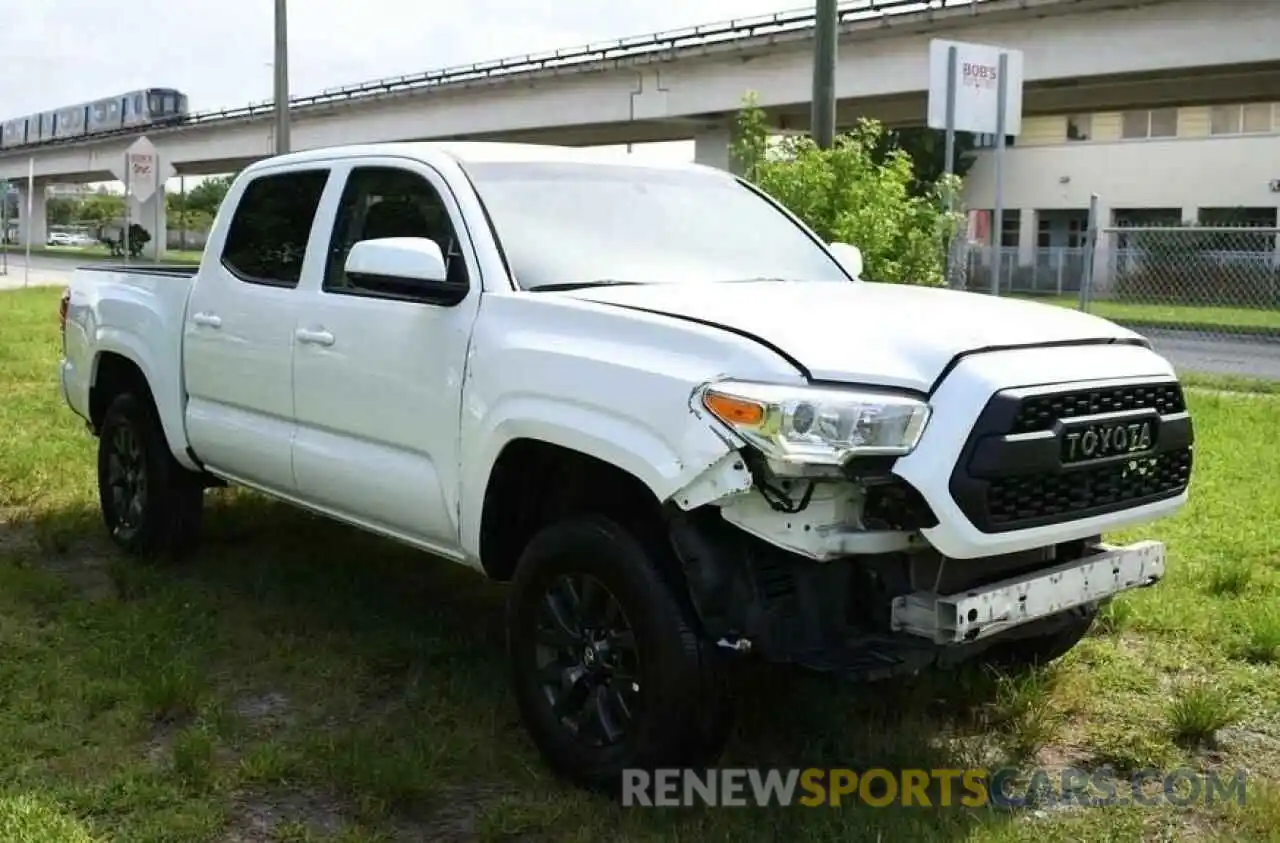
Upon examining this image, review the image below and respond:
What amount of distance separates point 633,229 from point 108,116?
66539 mm

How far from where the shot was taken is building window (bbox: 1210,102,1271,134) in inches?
1921

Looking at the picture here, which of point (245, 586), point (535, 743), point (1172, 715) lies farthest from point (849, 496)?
point (245, 586)

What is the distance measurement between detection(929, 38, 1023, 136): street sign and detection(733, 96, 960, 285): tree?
71 cm

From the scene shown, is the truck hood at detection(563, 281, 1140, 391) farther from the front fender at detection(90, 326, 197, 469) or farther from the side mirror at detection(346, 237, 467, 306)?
the front fender at detection(90, 326, 197, 469)

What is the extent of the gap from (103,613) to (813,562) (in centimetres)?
340

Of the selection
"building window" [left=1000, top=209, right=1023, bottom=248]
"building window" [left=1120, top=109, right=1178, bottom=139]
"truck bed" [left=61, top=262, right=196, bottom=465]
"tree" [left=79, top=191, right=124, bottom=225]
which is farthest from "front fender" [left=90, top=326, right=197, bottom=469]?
"tree" [left=79, top=191, right=124, bottom=225]

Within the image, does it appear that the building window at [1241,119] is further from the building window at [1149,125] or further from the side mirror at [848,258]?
the side mirror at [848,258]

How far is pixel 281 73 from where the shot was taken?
20312mm

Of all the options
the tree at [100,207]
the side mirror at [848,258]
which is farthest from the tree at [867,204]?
the tree at [100,207]

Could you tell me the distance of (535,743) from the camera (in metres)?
4.12

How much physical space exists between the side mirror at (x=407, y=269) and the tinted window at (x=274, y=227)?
958mm

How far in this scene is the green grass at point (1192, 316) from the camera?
20000mm

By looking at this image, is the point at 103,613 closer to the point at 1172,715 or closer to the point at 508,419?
the point at 508,419

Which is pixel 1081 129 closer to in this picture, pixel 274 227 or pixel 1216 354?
pixel 1216 354
